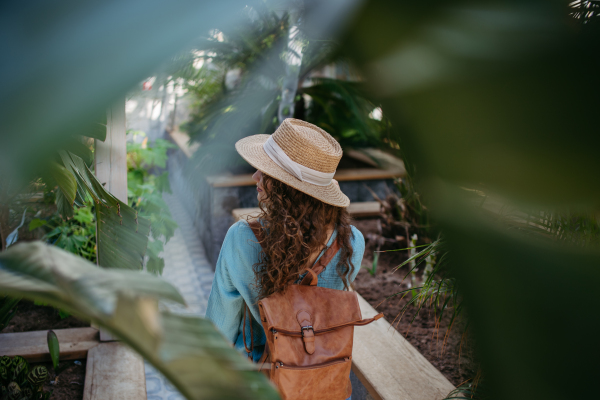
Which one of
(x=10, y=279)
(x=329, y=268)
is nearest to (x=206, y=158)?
(x=329, y=268)

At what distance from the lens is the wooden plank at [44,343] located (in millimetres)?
2039

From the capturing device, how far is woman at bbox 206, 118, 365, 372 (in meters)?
1.28

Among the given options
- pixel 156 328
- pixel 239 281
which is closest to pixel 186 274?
pixel 239 281

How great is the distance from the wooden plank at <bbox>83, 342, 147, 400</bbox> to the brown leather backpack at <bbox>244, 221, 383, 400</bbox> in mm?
890

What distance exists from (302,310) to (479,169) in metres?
1.13

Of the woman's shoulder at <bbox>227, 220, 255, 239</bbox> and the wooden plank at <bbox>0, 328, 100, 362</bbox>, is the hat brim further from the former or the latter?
the wooden plank at <bbox>0, 328, 100, 362</bbox>

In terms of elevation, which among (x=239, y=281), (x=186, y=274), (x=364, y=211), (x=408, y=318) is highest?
(x=239, y=281)

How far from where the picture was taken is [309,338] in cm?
121

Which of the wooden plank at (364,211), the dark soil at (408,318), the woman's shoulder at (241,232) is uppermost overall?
the woman's shoulder at (241,232)

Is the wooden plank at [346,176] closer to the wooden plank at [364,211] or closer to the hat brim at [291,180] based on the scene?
the wooden plank at [364,211]

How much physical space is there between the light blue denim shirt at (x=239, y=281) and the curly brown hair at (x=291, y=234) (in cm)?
3

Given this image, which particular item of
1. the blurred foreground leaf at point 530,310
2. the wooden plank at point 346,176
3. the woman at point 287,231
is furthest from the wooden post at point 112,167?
the blurred foreground leaf at point 530,310

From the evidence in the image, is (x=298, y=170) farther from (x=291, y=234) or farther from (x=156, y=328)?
(x=156, y=328)

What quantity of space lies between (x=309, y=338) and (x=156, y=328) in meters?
1.10
